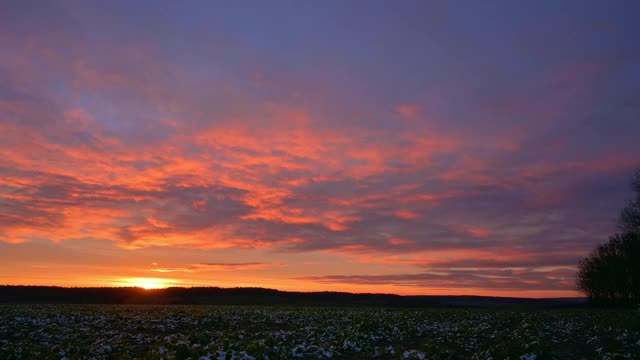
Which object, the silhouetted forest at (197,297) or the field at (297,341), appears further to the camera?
the silhouetted forest at (197,297)

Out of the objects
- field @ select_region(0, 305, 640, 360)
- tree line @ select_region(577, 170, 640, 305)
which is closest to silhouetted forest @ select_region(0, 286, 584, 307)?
tree line @ select_region(577, 170, 640, 305)

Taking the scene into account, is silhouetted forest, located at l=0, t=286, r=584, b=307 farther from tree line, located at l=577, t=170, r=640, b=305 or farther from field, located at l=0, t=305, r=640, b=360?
field, located at l=0, t=305, r=640, b=360

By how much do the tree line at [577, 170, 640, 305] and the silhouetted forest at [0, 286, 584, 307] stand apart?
22.4 ft

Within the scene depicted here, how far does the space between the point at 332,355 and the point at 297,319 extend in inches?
744

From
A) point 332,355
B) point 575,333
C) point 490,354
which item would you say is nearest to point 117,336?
point 332,355

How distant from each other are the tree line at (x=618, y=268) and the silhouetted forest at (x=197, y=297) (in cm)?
682

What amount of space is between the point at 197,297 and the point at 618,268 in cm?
7830

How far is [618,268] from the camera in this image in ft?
257

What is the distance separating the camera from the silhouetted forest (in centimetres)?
8975

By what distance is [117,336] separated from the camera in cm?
2517

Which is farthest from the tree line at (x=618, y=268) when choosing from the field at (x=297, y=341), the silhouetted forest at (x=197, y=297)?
the field at (x=297, y=341)

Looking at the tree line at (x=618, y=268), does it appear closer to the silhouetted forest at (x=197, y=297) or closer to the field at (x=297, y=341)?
the silhouetted forest at (x=197, y=297)

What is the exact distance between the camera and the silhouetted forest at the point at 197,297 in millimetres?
89750

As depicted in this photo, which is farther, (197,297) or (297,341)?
(197,297)
